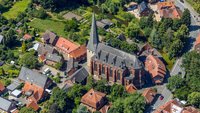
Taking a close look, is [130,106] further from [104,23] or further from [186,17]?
[186,17]

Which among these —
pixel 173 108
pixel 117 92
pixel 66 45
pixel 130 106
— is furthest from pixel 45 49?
pixel 173 108

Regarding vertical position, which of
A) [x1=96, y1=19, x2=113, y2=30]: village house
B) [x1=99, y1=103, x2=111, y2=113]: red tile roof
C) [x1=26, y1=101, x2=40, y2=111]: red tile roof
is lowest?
[x1=26, y1=101, x2=40, y2=111]: red tile roof

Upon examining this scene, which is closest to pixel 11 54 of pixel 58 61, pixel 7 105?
pixel 58 61

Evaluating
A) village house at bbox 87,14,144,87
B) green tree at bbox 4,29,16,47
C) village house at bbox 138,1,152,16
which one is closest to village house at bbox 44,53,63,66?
village house at bbox 87,14,144,87

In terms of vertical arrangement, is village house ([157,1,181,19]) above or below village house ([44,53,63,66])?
above

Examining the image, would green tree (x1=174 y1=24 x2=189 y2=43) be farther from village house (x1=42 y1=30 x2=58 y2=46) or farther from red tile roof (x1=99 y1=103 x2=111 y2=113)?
village house (x1=42 y1=30 x2=58 y2=46)

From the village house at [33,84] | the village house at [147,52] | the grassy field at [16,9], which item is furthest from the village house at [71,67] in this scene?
the grassy field at [16,9]
